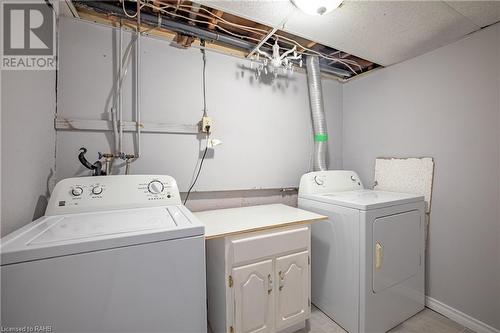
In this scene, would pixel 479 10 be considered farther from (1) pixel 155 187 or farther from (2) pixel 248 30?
(1) pixel 155 187

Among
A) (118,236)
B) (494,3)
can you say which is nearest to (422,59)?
(494,3)

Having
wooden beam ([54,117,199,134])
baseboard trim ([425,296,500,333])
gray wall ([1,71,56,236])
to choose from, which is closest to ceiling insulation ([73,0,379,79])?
gray wall ([1,71,56,236])

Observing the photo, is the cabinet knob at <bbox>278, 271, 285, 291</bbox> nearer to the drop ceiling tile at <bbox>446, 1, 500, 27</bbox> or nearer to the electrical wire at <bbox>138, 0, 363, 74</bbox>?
the electrical wire at <bbox>138, 0, 363, 74</bbox>

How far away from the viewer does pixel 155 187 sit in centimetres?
140

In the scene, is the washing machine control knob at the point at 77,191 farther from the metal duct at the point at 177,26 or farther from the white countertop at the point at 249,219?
the metal duct at the point at 177,26

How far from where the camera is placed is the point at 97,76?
4.84 ft

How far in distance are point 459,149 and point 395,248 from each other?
0.91 m

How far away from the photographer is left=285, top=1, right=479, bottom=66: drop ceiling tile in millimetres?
1320

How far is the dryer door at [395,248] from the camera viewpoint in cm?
147

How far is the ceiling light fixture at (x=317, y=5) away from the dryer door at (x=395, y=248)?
1.40 metres

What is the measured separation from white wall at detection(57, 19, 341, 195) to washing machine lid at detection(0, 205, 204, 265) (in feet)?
1.79

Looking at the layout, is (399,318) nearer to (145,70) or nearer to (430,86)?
(430,86)

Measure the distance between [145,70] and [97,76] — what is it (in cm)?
Answer: 32

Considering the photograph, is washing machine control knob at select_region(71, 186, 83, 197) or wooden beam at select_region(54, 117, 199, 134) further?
wooden beam at select_region(54, 117, 199, 134)
